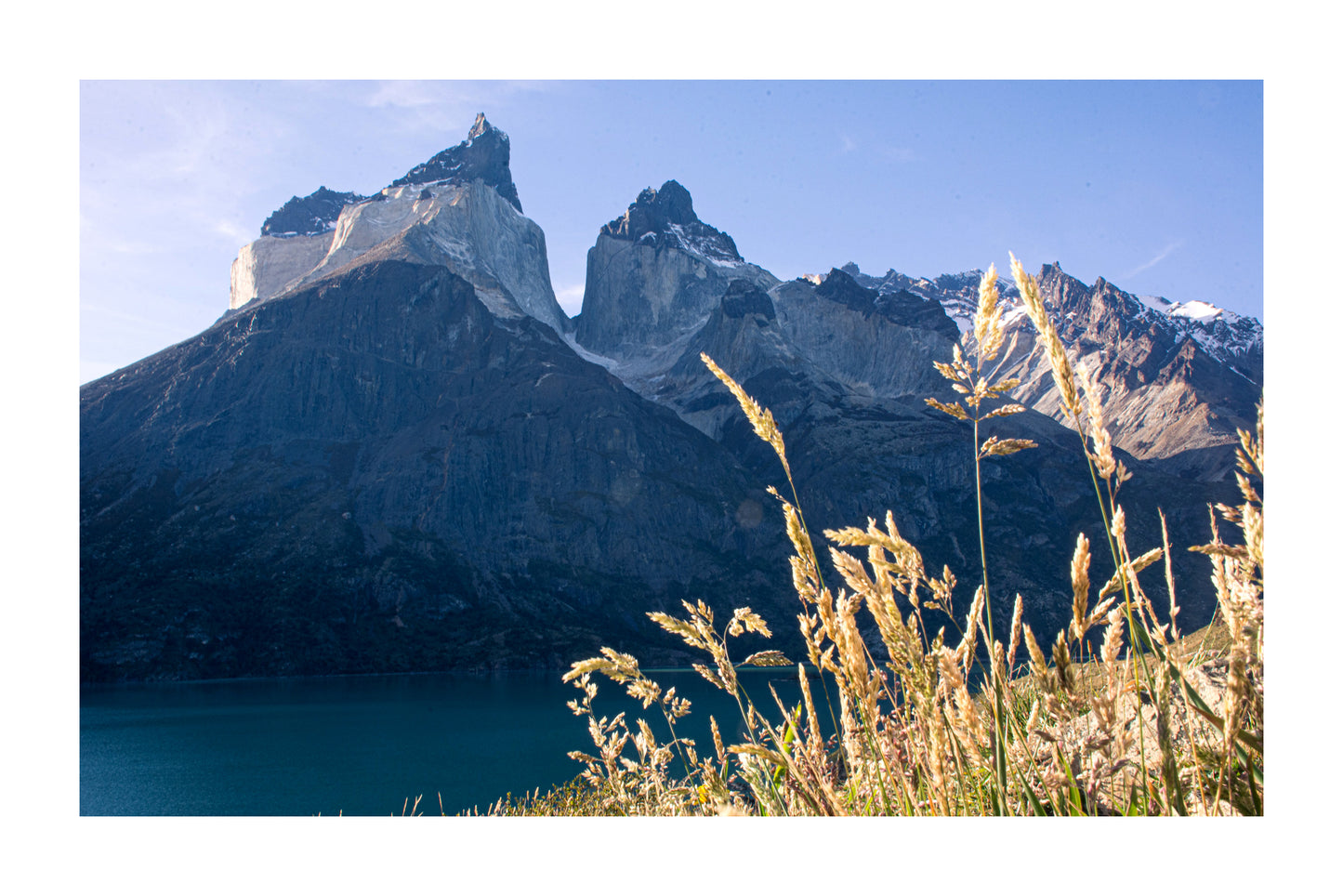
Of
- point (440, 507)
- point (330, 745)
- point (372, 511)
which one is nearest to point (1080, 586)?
point (330, 745)

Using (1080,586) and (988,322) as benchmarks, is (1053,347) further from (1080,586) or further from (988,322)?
(1080,586)

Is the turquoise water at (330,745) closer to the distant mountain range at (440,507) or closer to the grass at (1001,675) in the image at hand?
the grass at (1001,675)

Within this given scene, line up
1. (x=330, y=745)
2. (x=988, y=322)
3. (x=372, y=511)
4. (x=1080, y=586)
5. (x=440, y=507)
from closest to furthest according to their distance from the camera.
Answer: (x=1080, y=586), (x=988, y=322), (x=330, y=745), (x=372, y=511), (x=440, y=507)

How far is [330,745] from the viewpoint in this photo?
61.5 meters

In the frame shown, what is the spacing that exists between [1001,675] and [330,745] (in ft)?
224

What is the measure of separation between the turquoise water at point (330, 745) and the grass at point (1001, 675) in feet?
68.9

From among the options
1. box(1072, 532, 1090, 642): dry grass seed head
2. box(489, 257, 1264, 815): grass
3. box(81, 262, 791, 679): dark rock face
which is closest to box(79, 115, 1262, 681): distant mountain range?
box(81, 262, 791, 679): dark rock face

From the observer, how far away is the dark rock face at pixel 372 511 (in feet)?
425

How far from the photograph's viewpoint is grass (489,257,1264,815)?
175 cm

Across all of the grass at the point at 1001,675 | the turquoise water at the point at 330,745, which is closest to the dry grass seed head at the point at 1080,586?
the grass at the point at 1001,675

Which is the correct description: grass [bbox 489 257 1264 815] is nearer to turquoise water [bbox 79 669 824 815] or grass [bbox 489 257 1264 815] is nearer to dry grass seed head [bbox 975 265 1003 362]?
dry grass seed head [bbox 975 265 1003 362]

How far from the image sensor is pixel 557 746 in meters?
57.7
